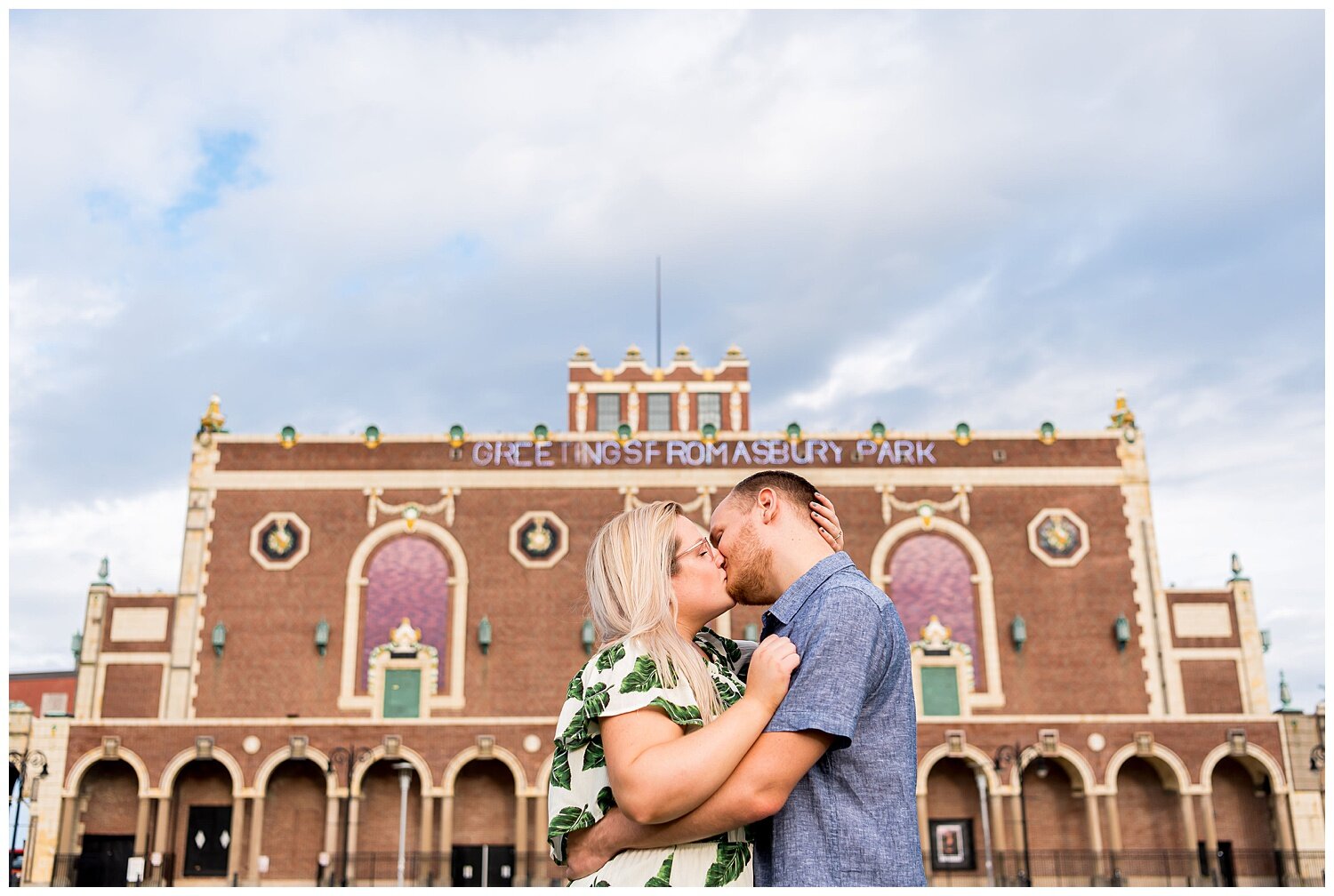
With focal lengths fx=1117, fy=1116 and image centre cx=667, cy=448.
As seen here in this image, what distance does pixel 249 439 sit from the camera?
41.9 meters

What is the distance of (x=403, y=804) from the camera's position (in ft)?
112

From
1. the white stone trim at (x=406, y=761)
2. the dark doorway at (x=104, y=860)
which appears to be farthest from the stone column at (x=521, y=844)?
the dark doorway at (x=104, y=860)

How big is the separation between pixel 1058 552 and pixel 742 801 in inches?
1562

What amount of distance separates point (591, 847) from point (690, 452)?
37.8 metres

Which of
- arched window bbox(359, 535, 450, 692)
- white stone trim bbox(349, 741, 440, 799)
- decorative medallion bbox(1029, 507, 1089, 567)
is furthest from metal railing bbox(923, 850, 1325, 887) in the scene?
arched window bbox(359, 535, 450, 692)

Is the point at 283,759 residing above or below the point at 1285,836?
above

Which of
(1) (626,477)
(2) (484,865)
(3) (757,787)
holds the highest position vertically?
(1) (626,477)

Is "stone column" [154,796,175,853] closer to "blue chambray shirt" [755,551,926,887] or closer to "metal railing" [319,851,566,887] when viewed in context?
"metal railing" [319,851,566,887]

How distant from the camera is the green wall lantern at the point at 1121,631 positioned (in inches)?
1523

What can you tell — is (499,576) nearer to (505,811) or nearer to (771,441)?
(505,811)

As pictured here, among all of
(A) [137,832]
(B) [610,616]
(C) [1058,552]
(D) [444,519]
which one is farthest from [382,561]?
(B) [610,616]

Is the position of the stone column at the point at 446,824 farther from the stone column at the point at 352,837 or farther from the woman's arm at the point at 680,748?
the woman's arm at the point at 680,748

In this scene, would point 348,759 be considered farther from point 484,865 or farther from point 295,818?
point 484,865

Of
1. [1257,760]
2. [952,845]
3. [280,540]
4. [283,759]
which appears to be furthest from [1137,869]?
[280,540]
